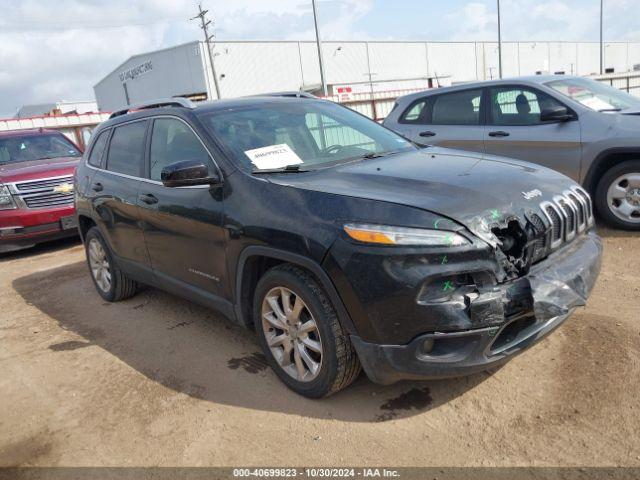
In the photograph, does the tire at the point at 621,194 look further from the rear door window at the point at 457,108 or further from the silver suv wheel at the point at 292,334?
the silver suv wheel at the point at 292,334

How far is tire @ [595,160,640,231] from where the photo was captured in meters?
5.66

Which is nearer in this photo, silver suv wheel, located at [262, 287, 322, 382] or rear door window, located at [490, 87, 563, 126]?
silver suv wheel, located at [262, 287, 322, 382]

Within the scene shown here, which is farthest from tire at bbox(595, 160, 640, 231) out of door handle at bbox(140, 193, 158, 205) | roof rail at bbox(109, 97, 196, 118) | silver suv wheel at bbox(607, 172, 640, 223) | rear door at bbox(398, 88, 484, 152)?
door handle at bbox(140, 193, 158, 205)

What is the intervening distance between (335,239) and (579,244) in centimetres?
157

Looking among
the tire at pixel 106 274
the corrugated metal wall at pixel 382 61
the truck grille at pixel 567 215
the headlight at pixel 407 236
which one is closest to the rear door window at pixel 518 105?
the truck grille at pixel 567 215

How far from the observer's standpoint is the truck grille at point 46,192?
778 cm

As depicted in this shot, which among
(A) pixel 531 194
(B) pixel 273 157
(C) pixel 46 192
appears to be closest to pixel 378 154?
(B) pixel 273 157

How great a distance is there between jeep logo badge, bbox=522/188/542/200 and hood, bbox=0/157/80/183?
703 centimetres

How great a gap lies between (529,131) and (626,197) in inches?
50.2

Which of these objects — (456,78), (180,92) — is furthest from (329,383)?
(456,78)

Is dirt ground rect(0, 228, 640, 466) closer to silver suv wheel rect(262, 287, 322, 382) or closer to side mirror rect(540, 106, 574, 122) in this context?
silver suv wheel rect(262, 287, 322, 382)

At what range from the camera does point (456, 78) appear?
64.4 meters

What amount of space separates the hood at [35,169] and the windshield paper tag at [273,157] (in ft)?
18.3

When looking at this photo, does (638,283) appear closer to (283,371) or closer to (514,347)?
(514,347)
